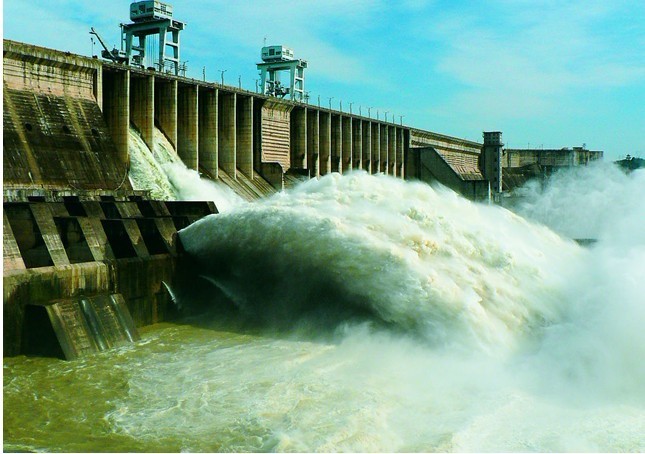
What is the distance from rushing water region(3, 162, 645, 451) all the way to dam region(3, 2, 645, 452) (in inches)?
1.8

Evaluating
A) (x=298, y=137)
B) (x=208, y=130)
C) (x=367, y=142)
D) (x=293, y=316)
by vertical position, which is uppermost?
(x=367, y=142)

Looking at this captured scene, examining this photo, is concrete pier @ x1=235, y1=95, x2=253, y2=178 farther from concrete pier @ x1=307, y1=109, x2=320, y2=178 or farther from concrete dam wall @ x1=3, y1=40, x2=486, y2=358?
concrete pier @ x1=307, y1=109, x2=320, y2=178

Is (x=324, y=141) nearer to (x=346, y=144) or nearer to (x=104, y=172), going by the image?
(x=346, y=144)

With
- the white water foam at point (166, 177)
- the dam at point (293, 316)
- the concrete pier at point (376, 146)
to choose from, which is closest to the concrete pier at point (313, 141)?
the concrete pier at point (376, 146)

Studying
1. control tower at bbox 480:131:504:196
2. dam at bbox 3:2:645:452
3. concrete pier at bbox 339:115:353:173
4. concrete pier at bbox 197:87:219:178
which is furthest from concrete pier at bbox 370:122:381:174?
dam at bbox 3:2:645:452

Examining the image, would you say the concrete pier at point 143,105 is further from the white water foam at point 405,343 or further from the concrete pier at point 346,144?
the concrete pier at point 346,144

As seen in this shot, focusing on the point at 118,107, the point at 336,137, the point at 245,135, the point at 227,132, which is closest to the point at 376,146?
the point at 336,137

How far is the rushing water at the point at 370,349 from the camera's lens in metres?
8.27

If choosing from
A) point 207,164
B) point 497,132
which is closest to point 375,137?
point 497,132

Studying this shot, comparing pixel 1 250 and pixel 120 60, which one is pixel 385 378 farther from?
pixel 120 60

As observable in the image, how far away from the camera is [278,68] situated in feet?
183

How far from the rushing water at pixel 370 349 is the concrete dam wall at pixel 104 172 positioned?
897 millimetres

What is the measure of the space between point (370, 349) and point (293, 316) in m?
2.71

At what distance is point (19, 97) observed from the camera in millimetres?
21281
